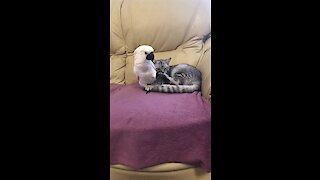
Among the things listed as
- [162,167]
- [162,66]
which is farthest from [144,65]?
[162,167]

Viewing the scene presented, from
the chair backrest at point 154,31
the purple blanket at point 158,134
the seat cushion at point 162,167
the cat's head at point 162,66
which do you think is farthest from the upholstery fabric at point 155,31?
the seat cushion at point 162,167

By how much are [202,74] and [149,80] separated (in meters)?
0.26

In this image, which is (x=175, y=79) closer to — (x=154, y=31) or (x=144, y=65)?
(x=144, y=65)

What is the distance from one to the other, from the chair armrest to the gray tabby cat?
0.11 feet

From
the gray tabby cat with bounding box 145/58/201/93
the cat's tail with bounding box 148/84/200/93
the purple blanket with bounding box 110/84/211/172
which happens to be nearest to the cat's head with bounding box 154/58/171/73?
the gray tabby cat with bounding box 145/58/201/93

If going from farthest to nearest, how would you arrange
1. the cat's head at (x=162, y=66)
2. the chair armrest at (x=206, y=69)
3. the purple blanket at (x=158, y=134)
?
the cat's head at (x=162, y=66)
the chair armrest at (x=206, y=69)
the purple blanket at (x=158, y=134)

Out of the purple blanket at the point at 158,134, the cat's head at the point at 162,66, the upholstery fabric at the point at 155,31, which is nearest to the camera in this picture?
the purple blanket at the point at 158,134

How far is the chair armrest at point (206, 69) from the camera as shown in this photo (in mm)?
1275

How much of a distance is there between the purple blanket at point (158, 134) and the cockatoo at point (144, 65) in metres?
0.18

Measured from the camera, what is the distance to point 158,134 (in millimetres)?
1122

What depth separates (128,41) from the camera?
5.06 feet

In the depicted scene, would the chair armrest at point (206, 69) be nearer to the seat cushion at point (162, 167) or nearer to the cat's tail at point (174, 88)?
the cat's tail at point (174, 88)
